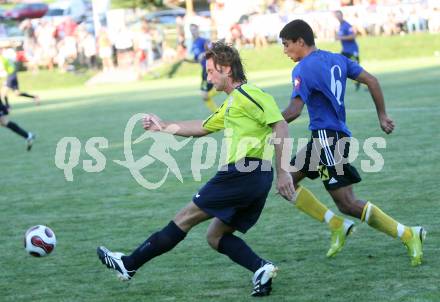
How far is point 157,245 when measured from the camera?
5.69m

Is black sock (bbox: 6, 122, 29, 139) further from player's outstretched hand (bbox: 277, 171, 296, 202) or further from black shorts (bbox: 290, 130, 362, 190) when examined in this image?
player's outstretched hand (bbox: 277, 171, 296, 202)

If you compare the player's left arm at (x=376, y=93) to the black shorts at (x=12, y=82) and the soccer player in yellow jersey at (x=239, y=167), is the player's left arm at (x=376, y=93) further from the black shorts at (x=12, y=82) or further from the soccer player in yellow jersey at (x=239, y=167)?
the black shorts at (x=12, y=82)

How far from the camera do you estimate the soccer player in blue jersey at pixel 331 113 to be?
6184mm

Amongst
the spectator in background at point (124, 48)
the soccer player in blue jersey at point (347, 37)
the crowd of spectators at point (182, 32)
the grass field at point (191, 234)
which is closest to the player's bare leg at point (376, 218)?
the grass field at point (191, 234)

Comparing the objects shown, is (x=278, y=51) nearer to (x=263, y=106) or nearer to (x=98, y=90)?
(x=98, y=90)

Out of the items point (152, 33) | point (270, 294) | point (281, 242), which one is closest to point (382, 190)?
point (281, 242)

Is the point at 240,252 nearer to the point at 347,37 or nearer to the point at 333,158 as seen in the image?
the point at 333,158

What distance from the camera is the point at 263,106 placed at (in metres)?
5.39

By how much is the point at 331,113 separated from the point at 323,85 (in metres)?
0.22

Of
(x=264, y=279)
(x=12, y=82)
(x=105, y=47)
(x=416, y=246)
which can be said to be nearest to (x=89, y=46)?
(x=105, y=47)

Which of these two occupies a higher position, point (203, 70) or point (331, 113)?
point (331, 113)

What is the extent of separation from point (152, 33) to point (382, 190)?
30.0m

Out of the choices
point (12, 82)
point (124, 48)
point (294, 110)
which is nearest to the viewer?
point (294, 110)

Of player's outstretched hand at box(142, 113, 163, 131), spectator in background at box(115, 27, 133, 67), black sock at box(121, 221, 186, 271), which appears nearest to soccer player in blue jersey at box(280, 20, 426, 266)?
player's outstretched hand at box(142, 113, 163, 131)
